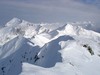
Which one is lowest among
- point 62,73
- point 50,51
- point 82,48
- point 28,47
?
point 28,47

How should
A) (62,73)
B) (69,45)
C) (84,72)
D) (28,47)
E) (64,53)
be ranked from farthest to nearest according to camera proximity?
(28,47), (69,45), (64,53), (84,72), (62,73)

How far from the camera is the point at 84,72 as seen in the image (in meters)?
64.6

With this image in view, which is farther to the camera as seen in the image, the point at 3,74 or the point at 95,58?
the point at 3,74

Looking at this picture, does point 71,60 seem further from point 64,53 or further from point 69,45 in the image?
point 69,45

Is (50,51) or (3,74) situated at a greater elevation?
(50,51)

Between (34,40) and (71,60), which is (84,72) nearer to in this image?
(71,60)

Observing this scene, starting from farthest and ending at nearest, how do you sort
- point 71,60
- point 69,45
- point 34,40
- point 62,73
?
point 34,40
point 69,45
point 71,60
point 62,73

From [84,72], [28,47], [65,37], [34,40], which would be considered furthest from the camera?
[34,40]

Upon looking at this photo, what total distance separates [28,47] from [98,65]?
90218mm

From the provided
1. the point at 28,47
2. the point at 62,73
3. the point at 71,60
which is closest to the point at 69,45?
the point at 71,60

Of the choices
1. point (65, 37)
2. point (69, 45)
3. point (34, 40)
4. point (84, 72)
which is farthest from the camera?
point (34, 40)

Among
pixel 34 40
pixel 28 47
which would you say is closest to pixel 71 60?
pixel 28 47

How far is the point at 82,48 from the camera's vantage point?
86.9m

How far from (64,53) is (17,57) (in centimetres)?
8618
